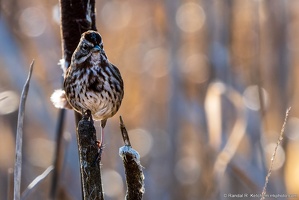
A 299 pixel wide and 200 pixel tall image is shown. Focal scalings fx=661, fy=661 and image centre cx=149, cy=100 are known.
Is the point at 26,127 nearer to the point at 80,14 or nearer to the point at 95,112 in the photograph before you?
the point at 95,112

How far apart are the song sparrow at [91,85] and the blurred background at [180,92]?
0.65 metres

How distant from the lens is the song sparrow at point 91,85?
1.92m

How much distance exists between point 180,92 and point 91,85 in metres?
1.46

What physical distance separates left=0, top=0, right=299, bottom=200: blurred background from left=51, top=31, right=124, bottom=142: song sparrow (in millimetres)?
647

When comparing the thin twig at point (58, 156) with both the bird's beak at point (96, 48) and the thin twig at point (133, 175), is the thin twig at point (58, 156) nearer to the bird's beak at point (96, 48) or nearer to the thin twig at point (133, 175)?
the bird's beak at point (96, 48)

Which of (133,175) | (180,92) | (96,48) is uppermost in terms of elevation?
(96,48)

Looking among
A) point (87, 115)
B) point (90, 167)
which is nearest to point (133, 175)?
point (90, 167)

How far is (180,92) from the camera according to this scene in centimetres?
340

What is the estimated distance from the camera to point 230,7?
10.6 ft

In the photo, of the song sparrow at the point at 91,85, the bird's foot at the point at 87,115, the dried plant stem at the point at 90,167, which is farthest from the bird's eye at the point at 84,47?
the dried plant stem at the point at 90,167

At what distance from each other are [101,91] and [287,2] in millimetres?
1553

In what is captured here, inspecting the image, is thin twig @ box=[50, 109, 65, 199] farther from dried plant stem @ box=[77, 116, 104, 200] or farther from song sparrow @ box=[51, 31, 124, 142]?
dried plant stem @ box=[77, 116, 104, 200]

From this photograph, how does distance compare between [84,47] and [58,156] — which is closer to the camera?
[84,47]

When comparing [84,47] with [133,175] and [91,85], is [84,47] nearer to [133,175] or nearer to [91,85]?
[91,85]
